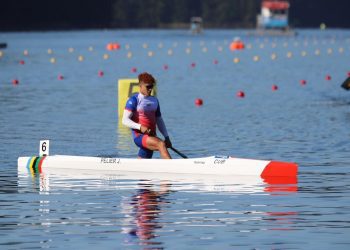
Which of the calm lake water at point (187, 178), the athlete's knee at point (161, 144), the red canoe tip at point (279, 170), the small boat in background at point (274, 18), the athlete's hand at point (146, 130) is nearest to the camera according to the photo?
the calm lake water at point (187, 178)

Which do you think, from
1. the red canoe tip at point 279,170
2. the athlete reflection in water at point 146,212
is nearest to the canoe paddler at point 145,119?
the athlete reflection in water at point 146,212

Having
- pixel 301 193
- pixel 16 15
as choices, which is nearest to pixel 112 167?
pixel 301 193

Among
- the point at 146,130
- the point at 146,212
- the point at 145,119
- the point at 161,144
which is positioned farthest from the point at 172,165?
the point at 146,212

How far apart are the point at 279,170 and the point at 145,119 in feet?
8.48

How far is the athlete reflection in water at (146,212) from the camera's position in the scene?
627 inches

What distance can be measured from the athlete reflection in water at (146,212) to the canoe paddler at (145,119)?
1.51m

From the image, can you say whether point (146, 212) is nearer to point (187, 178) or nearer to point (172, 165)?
point (187, 178)

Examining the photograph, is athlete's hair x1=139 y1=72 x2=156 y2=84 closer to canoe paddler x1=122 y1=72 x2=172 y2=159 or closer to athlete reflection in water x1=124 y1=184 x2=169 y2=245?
canoe paddler x1=122 y1=72 x2=172 y2=159

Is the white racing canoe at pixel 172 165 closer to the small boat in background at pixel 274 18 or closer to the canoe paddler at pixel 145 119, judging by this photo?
the canoe paddler at pixel 145 119

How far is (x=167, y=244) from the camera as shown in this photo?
1519cm

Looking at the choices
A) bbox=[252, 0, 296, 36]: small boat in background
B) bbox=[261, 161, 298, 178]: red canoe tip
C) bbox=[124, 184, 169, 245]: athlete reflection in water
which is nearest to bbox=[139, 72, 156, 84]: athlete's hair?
bbox=[124, 184, 169, 245]: athlete reflection in water

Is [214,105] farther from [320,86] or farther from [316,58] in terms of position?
[316,58]

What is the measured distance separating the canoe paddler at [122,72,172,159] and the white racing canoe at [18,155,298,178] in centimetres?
25

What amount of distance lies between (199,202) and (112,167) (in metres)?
4.14
